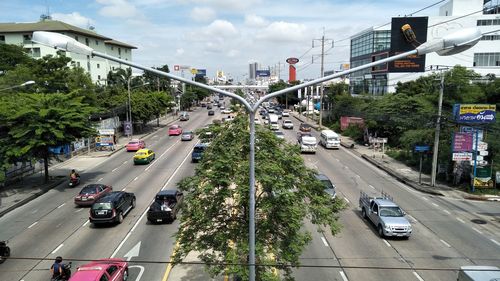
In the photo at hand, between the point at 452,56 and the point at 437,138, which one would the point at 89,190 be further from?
the point at 452,56

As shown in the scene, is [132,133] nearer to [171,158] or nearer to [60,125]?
[171,158]

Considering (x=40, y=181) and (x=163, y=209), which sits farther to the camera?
(x=40, y=181)

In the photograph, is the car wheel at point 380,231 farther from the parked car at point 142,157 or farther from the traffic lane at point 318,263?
the parked car at point 142,157

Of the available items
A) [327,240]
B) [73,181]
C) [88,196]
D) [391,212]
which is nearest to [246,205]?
[327,240]

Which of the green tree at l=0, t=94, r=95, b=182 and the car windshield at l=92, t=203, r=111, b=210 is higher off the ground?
the green tree at l=0, t=94, r=95, b=182

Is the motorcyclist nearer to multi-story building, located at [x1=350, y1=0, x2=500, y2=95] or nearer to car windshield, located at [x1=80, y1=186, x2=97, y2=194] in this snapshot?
car windshield, located at [x1=80, y1=186, x2=97, y2=194]

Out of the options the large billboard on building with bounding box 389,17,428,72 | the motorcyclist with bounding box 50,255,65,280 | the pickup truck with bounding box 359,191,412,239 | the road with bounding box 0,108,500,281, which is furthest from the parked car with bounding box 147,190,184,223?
the large billboard on building with bounding box 389,17,428,72
